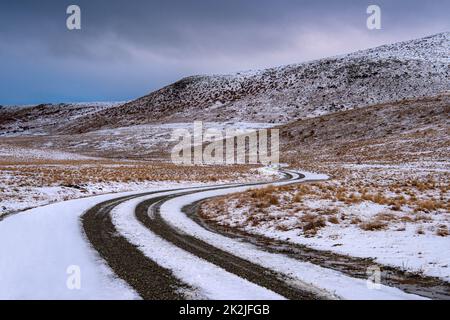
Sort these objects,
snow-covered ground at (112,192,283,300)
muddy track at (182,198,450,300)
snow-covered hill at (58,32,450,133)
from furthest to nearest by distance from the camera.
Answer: snow-covered hill at (58,32,450,133) → muddy track at (182,198,450,300) → snow-covered ground at (112,192,283,300)

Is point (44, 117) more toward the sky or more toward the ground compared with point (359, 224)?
more toward the sky

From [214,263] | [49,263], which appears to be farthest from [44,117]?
[214,263]

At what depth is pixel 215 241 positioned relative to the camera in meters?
10.6

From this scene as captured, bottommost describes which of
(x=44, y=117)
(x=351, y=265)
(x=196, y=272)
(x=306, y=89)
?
(x=351, y=265)

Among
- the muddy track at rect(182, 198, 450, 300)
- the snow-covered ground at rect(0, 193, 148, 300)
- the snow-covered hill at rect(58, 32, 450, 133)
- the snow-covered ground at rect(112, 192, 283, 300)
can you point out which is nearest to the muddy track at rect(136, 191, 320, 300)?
the snow-covered ground at rect(112, 192, 283, 300)

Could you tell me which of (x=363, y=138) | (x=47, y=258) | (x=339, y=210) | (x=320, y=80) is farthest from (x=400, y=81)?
(x=47, y=258)

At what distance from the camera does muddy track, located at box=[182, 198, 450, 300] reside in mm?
6547

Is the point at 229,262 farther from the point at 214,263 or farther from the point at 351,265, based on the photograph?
the point at 351,265

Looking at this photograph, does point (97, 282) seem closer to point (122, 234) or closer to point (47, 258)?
point (47, 258)

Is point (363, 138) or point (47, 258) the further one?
point (363, 138)

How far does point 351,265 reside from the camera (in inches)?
322

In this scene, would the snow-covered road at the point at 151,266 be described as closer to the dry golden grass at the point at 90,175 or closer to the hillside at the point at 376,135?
the dry golden grass at the point at 90,175

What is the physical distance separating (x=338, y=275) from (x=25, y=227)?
10667 millimetres

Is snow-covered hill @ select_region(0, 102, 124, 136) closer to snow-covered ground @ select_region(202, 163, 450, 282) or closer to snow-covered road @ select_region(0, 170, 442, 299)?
snow-covered ground @ select_region(202, 163, 450, 282)
